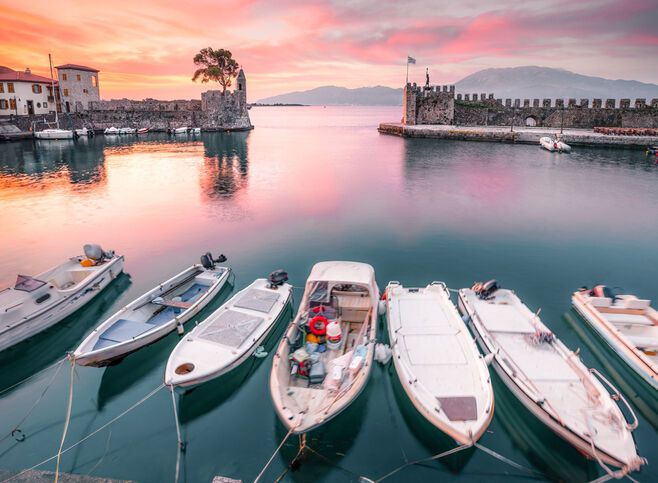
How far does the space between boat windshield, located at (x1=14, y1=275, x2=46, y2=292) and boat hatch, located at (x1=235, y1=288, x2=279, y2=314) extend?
5589 mm

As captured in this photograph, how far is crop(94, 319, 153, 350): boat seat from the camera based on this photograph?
9016 millimetres

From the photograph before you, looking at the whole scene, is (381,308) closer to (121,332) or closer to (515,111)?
(121,332)

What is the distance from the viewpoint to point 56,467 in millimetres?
6805

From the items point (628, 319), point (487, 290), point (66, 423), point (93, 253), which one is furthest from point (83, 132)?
point (628, 319)

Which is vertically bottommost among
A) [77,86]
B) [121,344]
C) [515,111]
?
[121,344]

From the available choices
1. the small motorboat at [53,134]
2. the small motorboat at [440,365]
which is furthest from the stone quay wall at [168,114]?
the small motorboat at [440,365]

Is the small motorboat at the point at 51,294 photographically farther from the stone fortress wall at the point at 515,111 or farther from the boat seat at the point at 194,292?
the stone fortress wall at the point at 515,111

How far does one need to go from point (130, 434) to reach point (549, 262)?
15255 mm

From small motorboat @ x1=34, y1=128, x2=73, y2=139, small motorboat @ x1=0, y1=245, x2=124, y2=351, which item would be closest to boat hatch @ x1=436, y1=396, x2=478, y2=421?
small motorboat @ x1=0, y1=245, x2=124, y2=351

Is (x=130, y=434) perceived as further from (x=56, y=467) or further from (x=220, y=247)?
(x=220, y=247)

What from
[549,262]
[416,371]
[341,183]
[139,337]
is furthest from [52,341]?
[341,183]

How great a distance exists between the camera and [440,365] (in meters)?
8.14

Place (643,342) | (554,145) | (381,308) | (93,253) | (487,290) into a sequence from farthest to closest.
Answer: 1. (554,145)
2. (93,253)
3. (487,290)
4. (381,308)
5. (643,342)

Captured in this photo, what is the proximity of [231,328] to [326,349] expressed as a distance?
239 cm
